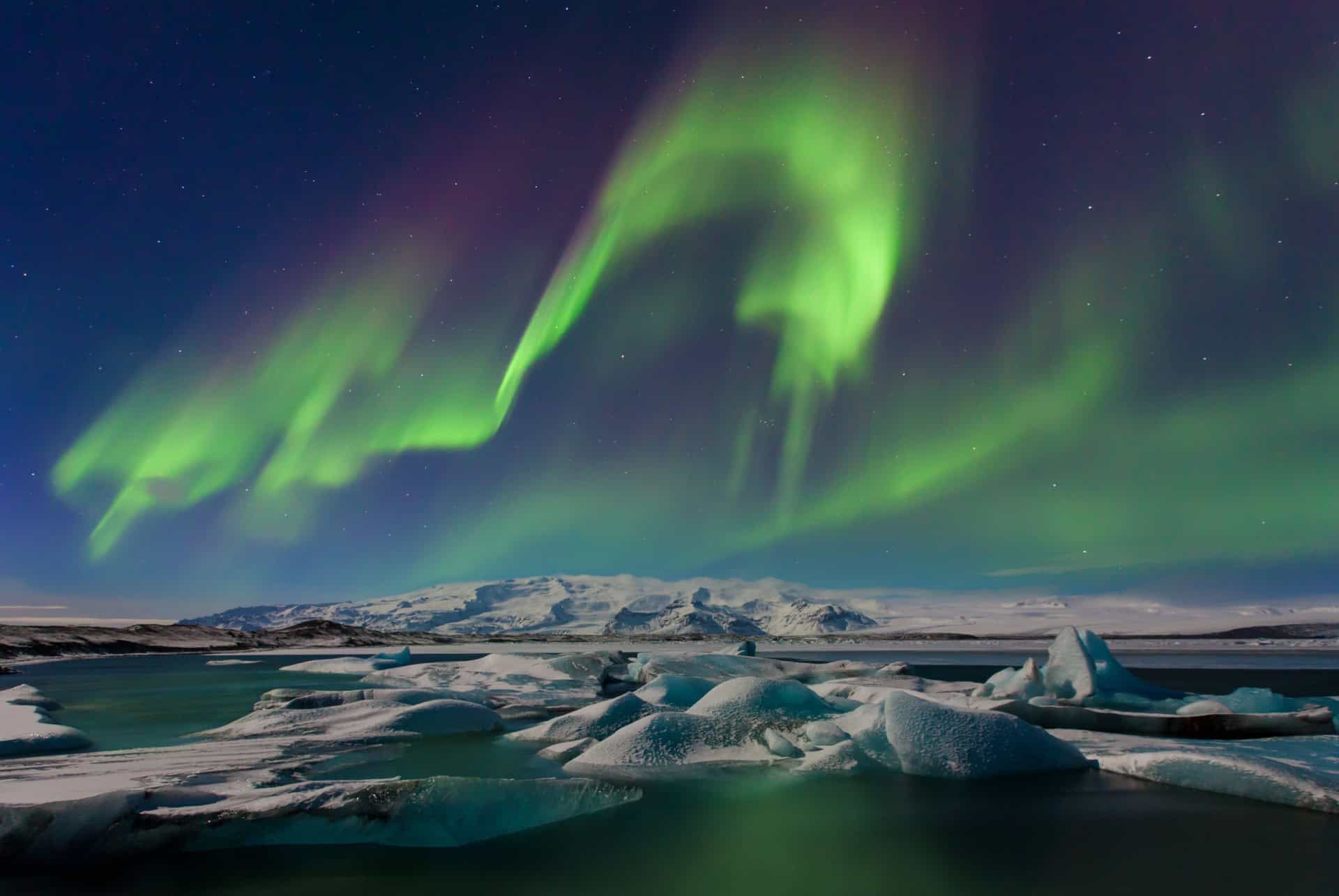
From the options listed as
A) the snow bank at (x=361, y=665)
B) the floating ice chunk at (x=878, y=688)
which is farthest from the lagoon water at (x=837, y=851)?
the snow bank at (x=361, y=665)

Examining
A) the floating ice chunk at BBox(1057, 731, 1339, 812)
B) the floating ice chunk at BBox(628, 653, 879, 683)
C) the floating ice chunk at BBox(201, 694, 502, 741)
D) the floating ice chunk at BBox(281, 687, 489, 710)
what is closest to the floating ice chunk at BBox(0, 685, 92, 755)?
the floating ice chunk at BBox(201, 694, 502, 741)

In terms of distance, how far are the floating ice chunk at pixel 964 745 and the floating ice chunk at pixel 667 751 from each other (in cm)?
133

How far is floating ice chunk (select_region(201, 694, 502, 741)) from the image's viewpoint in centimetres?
884

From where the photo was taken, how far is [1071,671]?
37.4ft

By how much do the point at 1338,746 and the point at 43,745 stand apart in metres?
13.3

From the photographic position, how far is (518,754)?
7762 millimetres

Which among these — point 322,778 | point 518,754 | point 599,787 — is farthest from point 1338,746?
point 322,778

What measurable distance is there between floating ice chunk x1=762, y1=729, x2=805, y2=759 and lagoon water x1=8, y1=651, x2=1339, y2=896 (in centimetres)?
73

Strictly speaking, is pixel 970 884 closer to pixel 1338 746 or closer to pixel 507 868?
pixel 507 868

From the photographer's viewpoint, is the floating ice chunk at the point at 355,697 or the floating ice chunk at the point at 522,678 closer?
the floating ice chunk at the point at 355,697

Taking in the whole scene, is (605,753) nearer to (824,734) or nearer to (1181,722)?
(824,734)

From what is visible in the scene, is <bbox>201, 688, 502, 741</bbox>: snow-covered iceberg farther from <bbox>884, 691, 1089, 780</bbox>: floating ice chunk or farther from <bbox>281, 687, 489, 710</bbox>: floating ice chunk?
<bbox>884, 691, 1089, 780</bbox>: floating ice chunk

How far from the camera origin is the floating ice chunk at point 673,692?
1100cm

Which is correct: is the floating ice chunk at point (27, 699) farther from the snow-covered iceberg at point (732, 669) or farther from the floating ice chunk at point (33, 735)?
the snow-covered iceberg at point (732, 669)
